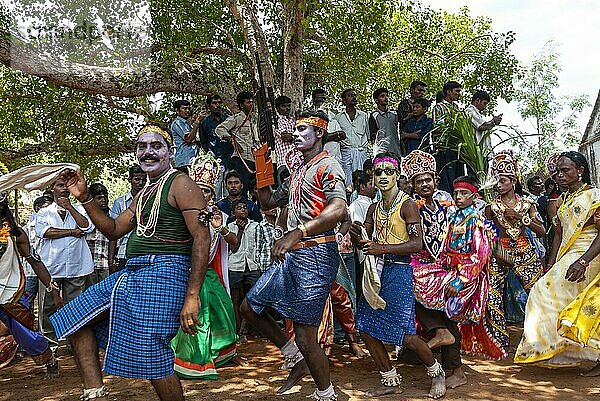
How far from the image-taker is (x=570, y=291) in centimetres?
536

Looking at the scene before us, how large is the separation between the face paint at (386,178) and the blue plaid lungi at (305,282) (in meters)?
0.82

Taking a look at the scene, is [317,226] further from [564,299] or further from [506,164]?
[506,164]

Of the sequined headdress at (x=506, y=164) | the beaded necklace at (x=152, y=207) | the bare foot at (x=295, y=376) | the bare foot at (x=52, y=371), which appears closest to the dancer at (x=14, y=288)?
the bare foot at (x=52, y=371)

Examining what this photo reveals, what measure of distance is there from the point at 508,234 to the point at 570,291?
1283 millimetres

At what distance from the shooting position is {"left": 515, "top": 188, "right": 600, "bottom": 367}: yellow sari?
515cm

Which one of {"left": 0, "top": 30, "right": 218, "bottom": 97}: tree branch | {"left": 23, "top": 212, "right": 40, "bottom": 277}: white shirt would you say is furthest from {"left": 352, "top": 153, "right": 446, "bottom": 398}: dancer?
{"left": 0, "top": 30, "right": 218, "bottom": 97}: tree branch

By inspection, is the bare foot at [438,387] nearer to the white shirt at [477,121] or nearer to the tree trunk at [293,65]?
the white shirt at [477,121]

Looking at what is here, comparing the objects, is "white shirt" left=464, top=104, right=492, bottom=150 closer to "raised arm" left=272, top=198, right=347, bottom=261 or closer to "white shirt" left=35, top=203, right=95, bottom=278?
"raised arm" left=272, top=198, right=347, bottom=261

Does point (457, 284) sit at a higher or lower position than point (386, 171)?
lower

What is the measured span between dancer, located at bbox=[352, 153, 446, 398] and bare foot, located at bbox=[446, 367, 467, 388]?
0.94ft

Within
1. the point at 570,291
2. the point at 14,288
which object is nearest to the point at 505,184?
the point at 570,291

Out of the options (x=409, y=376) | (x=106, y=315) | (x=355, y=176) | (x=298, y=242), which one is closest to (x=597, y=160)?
(x=355, y=176)

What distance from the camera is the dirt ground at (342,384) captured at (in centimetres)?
490

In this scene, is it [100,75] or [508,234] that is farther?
[100,75]
